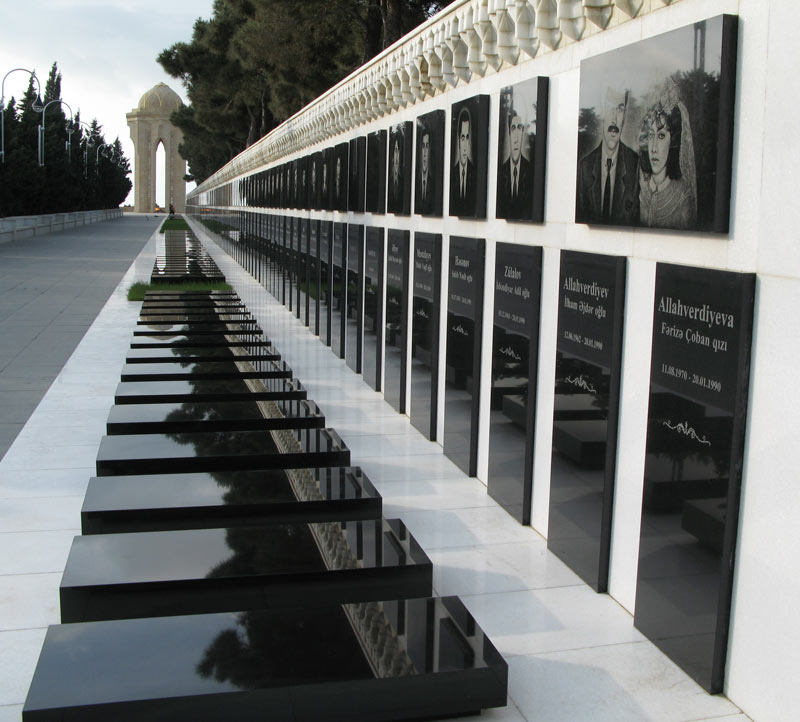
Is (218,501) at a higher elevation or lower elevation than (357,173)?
lower

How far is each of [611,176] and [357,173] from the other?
7.76m

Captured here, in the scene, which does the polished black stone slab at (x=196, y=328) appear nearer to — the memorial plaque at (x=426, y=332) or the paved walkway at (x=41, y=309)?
the paved walkway at (x=41, y=309)

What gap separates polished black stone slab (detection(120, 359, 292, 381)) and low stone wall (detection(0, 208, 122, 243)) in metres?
34.0

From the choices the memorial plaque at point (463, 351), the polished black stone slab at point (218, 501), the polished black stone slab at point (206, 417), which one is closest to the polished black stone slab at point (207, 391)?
the polished black stone slab at point (206, 417)

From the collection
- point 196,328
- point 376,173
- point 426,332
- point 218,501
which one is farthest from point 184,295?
point 218,501

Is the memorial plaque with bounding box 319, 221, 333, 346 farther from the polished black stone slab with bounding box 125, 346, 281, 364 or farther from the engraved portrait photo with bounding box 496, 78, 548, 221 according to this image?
the engraved portrait photo with bounding box 496, 78, 548, 221

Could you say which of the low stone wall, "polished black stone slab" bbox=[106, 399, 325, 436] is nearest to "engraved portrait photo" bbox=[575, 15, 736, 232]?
"polished black stone slab" bbox=[106, 399, 325, 436]

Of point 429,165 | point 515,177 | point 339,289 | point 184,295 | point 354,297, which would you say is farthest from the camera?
point 184,295

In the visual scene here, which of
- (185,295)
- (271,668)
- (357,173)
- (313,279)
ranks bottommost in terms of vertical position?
(271,668)

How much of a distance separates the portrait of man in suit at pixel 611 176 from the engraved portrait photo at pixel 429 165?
3249mm

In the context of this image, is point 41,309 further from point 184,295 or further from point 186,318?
point 186,318

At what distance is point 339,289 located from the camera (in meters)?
14.0

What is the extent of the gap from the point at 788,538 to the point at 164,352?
8881mm

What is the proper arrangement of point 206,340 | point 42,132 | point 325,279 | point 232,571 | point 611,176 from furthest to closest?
point 42,132 < point 325,279 < point 206,340 < point 611,176 < point 232,571
